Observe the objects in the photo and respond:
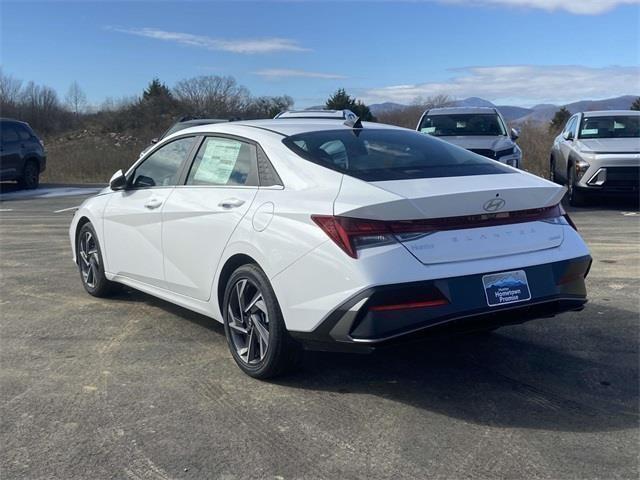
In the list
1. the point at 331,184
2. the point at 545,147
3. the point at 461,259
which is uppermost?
the point at 331,184

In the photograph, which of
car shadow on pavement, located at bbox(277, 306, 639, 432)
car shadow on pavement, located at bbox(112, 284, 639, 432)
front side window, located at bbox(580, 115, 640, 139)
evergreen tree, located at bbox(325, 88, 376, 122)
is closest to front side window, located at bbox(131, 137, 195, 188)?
car shadow on pavement, located at bbox(112, 284, 639, 432)

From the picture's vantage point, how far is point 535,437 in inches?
141

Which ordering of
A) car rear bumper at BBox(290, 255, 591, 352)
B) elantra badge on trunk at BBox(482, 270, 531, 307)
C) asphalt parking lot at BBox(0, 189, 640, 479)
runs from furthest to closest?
elantra badge on trunk at BBox(482, 270, 531, 307) → car rear bumper at BBox(290, 255, 591, 352) → asphalt parking lot at BBox(0, 189, 640, 479)

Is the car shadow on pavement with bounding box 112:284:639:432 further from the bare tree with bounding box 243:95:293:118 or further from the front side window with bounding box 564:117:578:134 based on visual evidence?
the bare tree with bounding box 243:95:293:118

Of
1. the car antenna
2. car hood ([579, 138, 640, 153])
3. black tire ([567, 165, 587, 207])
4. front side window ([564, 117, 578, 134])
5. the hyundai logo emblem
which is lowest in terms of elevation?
black tire ([567, 165, 587, 207])

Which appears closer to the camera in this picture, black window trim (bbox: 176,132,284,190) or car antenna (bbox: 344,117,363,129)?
black window trim (bbox: 176,132,284,190)

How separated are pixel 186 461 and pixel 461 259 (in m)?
1.74

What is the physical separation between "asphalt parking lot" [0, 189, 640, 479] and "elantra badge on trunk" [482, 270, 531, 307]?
613mm

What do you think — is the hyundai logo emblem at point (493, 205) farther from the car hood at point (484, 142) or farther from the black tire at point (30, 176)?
the black tire at point (30, 176)

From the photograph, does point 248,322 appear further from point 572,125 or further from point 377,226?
point 572,125

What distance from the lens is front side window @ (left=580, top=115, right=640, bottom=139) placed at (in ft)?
44.1

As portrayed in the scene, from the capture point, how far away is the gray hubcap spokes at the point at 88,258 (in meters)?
6.53

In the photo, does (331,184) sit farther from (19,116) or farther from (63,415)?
(19,116)

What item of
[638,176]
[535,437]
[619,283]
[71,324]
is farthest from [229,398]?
[638,176]
